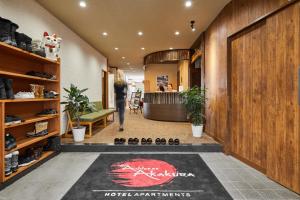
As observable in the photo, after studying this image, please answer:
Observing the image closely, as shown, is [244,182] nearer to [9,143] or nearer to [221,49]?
[221,49]

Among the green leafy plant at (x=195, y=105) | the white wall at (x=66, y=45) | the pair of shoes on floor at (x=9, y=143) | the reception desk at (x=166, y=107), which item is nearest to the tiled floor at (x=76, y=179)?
the pair of shoes on floor at (x=9, y=143)

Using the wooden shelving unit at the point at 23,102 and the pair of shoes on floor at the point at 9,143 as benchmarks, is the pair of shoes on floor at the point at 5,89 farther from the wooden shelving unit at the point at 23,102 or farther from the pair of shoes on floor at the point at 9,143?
the pair of shoes on floor at the point at 9,143

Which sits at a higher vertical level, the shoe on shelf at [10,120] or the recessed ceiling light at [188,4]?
the recessed ceiling light at [188,4]

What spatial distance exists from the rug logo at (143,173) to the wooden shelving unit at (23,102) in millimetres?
1505

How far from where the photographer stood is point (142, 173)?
2.98 meters

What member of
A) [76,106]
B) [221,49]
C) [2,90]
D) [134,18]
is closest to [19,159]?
[2,90]

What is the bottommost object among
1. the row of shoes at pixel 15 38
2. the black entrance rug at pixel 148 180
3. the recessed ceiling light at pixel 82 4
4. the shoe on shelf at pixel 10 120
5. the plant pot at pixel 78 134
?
the black entrance rug at pixel 148 180

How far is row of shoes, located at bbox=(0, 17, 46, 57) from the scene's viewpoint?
2.64 meters

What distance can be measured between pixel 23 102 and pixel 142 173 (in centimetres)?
254

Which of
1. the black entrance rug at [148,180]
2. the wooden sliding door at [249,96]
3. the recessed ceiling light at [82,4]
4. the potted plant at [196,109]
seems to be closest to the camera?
the black entrance rug at [148,180]

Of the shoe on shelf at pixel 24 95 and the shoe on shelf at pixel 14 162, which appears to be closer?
the shoe on shelf at pixel 14 162

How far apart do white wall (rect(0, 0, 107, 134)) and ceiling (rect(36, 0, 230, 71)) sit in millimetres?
223

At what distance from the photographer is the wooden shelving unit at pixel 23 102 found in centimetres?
266

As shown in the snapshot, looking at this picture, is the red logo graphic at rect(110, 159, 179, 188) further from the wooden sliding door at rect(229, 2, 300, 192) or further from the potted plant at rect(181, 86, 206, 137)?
the potted plant at rect(181, 86, 206, 137)
